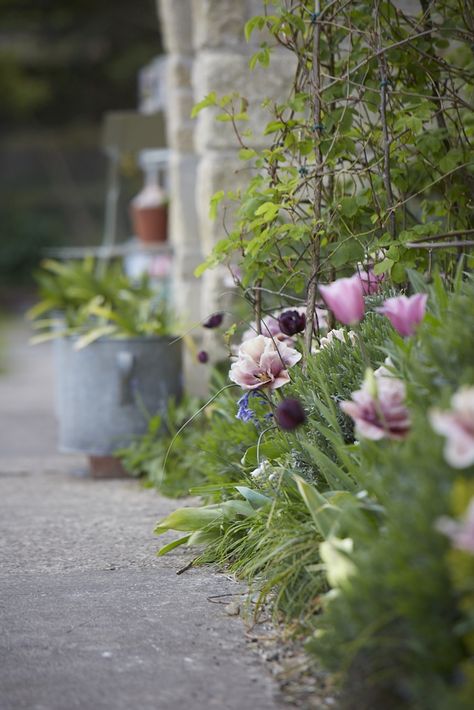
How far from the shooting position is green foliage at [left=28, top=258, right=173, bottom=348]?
4.66m

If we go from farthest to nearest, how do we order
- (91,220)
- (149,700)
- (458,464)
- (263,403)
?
(91,220), (263,403), (149,700), (458,464)

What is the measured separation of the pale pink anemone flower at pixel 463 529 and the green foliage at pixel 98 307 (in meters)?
3.15

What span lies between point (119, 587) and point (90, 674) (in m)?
0.57

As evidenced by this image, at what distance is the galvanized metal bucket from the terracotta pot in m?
2.46

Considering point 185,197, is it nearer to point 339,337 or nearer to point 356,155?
point 356,155

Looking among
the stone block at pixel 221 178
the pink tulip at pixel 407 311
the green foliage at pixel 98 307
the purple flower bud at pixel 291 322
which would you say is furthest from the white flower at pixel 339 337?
the green foliage at pixel 98 307

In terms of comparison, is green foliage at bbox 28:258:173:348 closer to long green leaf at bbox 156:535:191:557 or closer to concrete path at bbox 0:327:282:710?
concrete path at bbox 0:327:282:710

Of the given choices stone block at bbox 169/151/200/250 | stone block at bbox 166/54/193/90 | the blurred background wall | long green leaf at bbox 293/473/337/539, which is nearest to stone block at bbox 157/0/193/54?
stone block at bbox 166/54/193/90

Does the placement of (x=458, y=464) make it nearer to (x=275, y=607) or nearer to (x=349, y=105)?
(x=275, y=607)

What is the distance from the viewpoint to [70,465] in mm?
4984

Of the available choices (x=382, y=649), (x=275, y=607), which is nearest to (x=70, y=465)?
(x=275, y=607)

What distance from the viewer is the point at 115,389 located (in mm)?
4535

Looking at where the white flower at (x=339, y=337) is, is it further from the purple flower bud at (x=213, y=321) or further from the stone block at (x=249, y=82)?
the stone block at (x=249, y=82)

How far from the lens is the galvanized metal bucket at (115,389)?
4.52 metres
